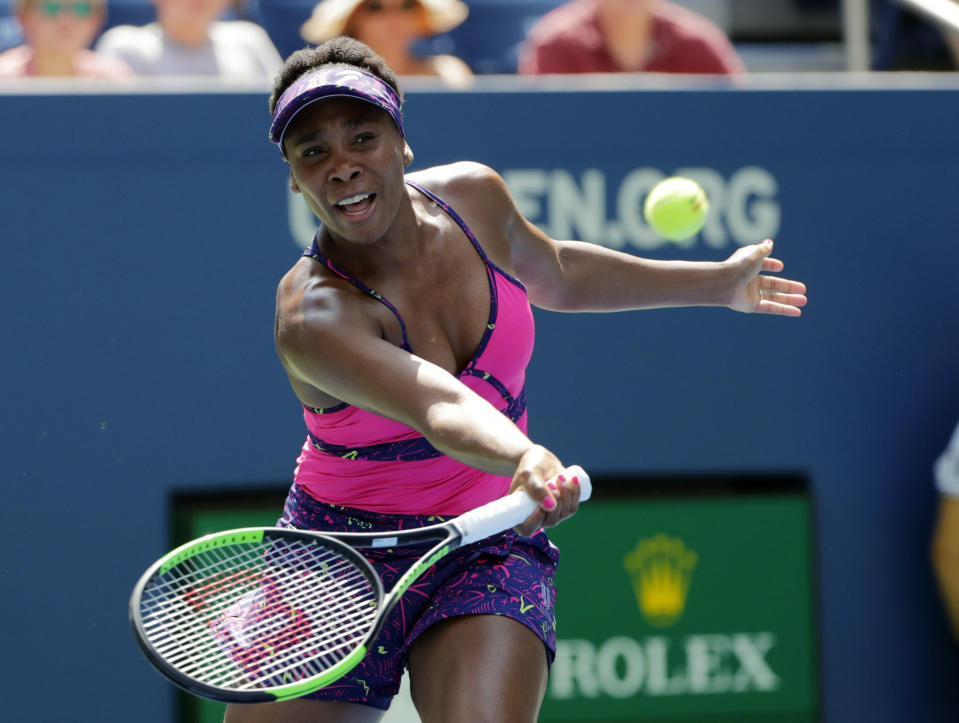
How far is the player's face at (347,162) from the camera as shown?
7.47ft

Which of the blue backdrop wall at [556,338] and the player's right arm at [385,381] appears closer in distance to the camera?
the player's right arm at [385,381]

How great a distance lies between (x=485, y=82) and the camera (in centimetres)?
440

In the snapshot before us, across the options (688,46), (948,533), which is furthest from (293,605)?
(688,46)

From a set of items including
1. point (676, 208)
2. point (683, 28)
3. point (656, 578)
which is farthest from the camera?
point (683, 28)

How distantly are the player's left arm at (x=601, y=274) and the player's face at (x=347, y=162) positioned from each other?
357 mm

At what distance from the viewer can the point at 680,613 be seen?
160 inches

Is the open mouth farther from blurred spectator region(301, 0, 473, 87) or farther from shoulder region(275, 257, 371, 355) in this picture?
blurred spectator region(301, 0, 473, 87)

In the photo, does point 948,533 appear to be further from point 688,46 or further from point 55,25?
point 55,25

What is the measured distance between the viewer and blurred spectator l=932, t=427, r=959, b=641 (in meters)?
4.09

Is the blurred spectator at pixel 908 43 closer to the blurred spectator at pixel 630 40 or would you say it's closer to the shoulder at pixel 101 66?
the blurred spectator at pixel 630 40

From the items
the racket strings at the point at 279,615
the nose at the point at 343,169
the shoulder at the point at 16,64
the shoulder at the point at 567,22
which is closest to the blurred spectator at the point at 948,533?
the shoulder at the point at 567,22

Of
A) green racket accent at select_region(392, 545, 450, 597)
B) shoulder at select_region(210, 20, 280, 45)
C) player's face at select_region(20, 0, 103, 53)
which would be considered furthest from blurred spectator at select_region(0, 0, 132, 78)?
green racket accent at select_region(392, 545, 450, 597)

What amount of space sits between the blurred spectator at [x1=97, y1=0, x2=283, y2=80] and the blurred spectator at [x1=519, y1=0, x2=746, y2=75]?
0.99 meters

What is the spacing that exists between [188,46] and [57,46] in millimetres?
424
